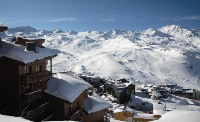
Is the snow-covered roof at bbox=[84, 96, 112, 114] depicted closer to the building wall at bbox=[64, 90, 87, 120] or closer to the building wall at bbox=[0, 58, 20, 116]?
the building wall at bbox=[64, 90, 87, 120]

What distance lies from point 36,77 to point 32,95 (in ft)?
6.19

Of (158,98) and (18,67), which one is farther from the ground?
(18,67)

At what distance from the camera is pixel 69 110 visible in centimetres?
3597

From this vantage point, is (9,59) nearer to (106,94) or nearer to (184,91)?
(106,94)

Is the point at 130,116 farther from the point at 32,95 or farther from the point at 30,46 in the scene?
the point at 30,46

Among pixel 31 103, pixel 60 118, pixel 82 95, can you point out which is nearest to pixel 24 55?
pixel 31 103

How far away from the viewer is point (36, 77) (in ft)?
102

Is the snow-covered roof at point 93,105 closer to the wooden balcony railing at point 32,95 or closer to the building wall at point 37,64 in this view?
the building wall at point 37,64

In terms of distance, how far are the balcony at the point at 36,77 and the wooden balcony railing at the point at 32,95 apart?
47.8 inches

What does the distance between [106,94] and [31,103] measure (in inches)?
2644

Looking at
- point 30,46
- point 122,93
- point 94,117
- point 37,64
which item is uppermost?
point 30,46

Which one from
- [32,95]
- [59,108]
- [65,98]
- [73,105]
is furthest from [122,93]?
[32,95]

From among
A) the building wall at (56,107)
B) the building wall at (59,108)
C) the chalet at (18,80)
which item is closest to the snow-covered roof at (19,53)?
the chalet at (18,80)

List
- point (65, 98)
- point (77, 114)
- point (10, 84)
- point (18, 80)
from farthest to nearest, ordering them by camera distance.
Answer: point (77, 114) → point (65, 98) → point (10, 84) → point (18, 80)
